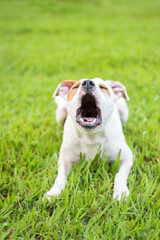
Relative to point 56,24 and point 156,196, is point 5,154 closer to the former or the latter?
point 156,196

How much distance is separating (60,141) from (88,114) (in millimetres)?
868

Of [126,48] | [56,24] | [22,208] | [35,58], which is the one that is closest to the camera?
[22,208]

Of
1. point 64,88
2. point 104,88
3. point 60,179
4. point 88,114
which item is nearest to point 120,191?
point 60,179

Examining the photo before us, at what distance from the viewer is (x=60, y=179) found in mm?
2428

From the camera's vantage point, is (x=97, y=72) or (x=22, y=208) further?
(x=97, y=72)

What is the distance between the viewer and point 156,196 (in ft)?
7.37

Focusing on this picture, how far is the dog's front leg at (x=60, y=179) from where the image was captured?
2.27 metres

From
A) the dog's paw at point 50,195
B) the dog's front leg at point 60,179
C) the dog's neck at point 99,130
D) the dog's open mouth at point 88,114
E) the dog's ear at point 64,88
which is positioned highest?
the dog's ear at point 64,88

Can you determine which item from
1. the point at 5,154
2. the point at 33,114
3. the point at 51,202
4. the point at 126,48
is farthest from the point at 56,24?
the point at 51,202

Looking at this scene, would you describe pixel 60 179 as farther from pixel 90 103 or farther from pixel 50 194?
pixel 90 103

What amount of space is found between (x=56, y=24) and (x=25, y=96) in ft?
25.1

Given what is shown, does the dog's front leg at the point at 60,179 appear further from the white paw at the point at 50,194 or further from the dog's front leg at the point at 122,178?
the dog's front leg at the point at 122,178

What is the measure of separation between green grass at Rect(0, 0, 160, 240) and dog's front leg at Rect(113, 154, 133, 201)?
0.06m

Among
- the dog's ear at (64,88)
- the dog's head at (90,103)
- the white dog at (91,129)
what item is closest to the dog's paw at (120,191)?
the white dog at (91,129)
